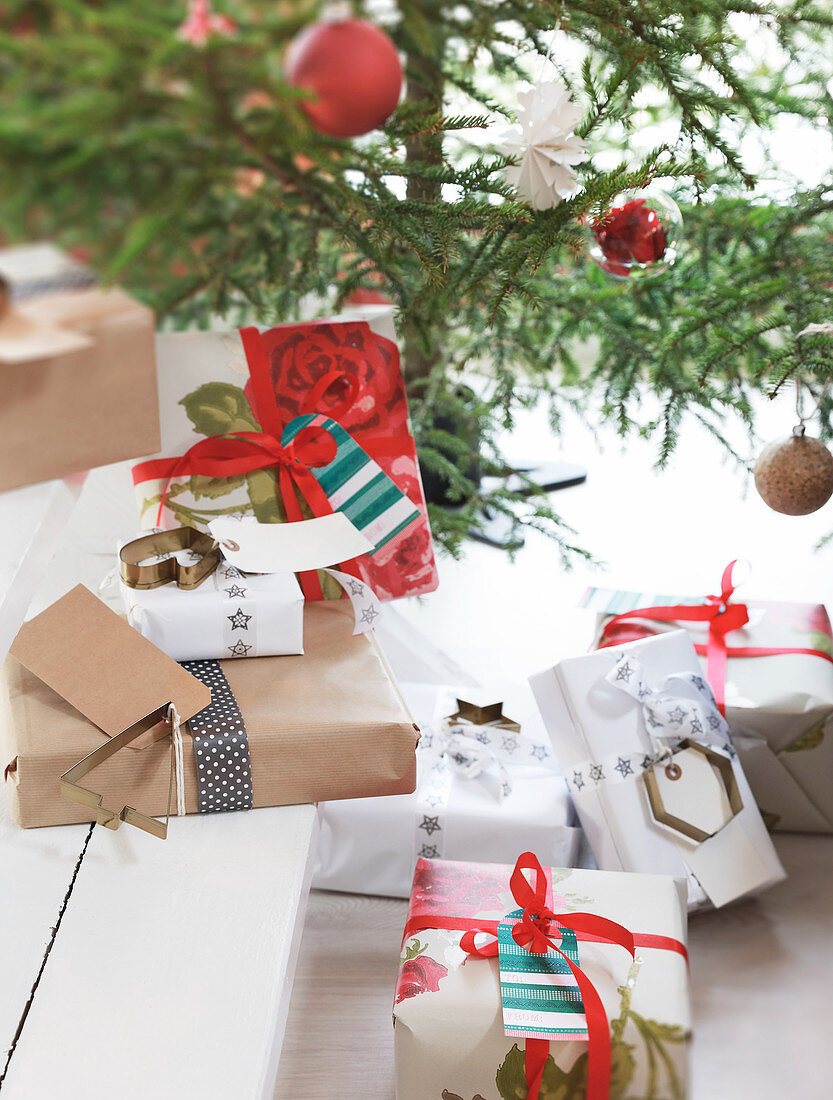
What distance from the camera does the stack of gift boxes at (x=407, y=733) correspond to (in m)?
0.71

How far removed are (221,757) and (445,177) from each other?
1.53ft

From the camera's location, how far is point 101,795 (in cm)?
73

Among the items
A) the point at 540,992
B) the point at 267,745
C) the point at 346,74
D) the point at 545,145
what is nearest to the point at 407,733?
the point at 267,745

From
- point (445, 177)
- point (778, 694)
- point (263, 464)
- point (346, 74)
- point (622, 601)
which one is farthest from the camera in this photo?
point (622, 601)

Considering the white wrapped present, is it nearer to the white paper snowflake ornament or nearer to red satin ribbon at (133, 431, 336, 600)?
red satin ribbon at (133, 431, 336, 600)

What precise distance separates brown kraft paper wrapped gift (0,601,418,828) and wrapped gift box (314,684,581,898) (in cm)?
19

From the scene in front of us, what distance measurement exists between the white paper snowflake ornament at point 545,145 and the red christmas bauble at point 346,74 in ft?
1.27

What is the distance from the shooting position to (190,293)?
0.29 m

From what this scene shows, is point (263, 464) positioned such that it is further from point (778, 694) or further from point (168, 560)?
point (778, 694)

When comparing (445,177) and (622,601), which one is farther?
(622,601)

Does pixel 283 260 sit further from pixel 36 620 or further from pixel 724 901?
pixel 724 901

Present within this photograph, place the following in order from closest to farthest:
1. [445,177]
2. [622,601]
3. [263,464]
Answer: [445,177], [263,464], [622,601]

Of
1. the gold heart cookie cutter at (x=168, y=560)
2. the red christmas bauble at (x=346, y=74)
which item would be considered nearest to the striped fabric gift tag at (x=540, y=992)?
the gold heart cookie cutter at (x=168, y=560)

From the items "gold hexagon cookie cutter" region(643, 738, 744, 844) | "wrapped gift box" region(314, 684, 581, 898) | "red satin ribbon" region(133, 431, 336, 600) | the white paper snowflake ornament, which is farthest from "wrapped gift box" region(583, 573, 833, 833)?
the white paper snowflake ornament
